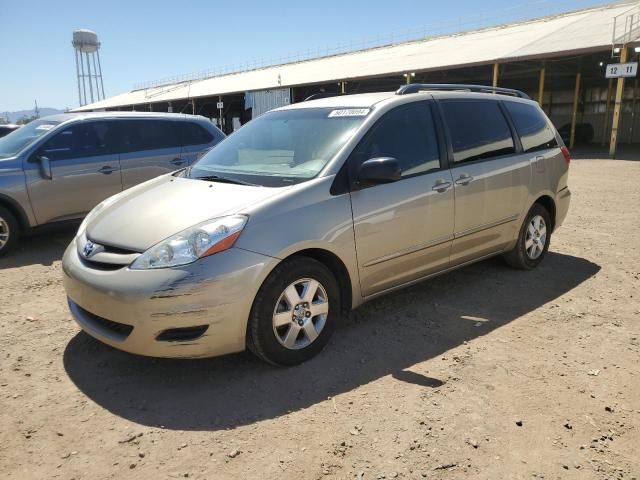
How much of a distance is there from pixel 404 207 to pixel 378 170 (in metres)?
0.48

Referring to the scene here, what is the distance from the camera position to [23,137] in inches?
260

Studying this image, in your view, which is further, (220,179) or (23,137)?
(23,137)

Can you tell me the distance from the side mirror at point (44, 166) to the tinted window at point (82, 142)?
0.44ft

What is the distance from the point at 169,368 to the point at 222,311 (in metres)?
0.72

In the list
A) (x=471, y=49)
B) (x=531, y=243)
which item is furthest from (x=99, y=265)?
(x=471, y=49)

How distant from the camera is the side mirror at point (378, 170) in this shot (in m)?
3.37

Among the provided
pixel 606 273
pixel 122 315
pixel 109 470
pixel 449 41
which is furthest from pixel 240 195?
pixel 449 41

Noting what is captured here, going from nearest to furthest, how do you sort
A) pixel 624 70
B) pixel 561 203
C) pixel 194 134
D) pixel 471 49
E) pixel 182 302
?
pixel 182 302
pixel 561 203
pixel 194 134
pixel 624 70
pixel 471 49

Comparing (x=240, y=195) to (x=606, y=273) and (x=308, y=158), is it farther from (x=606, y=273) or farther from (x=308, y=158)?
(x=606, y=273)

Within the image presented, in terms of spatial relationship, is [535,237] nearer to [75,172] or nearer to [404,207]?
[404,207]

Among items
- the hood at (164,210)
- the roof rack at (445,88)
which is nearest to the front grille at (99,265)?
the hood at (164,210)

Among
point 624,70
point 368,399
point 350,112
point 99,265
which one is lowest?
point 368,399

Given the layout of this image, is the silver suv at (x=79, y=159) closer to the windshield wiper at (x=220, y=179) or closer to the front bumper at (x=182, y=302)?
the windshield wiper at (x=220, y=179)

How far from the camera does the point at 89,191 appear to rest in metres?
6.57
